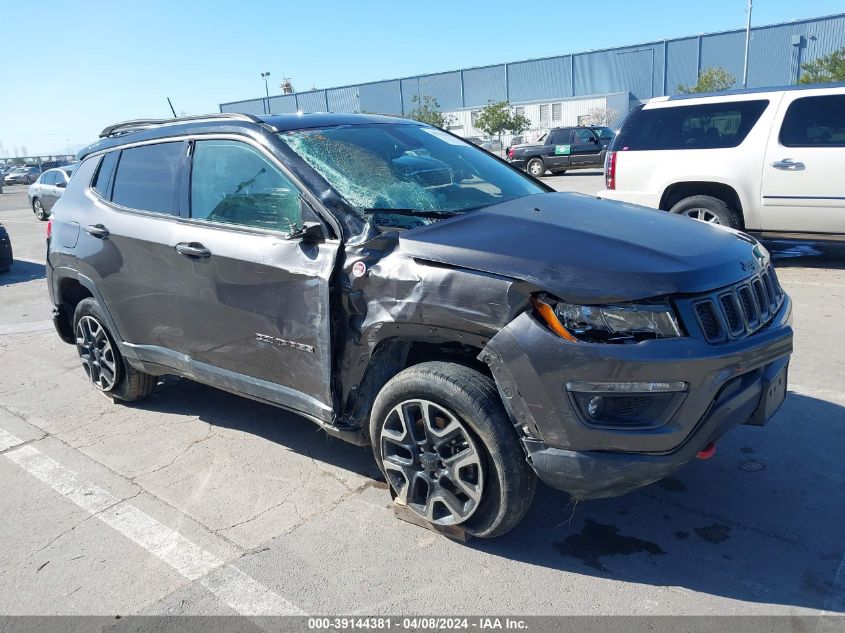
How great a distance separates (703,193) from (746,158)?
1.98ft

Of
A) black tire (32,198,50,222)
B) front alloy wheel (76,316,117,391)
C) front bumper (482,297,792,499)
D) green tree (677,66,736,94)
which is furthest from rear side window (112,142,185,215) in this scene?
green tree (677,66,736,94)

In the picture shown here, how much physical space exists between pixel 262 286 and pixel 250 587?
144 cm

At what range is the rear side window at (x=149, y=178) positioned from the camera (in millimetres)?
4227

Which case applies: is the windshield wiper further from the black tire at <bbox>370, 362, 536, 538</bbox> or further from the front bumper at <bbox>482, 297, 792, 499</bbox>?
the front bumper at <bbox>482, 297, 792, 499</bbox>

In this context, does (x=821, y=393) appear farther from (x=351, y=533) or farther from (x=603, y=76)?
(x=603, y=76)

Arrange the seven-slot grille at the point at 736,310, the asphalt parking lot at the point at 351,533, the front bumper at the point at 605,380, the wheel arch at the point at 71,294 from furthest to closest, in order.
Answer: the wheel arch at the point at 71,294, the asphalt parking lot at the point at 351,533, the seven-slot grille at the point at 736,310, the front bumper at the point at 605,380

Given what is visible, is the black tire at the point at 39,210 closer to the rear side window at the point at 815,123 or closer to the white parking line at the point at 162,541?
the white parking line at the point at 162,541

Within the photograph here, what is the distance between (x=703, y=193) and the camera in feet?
26.8

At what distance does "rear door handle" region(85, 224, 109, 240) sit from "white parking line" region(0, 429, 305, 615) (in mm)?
1451

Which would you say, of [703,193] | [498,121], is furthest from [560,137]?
[498,121]

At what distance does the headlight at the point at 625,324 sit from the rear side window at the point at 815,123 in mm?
6145

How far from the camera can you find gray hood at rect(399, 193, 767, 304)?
8.63 feet

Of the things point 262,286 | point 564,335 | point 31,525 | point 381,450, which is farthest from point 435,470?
point 31,525

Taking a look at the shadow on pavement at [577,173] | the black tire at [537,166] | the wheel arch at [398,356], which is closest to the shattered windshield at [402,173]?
the wheel arch at [398,356]
